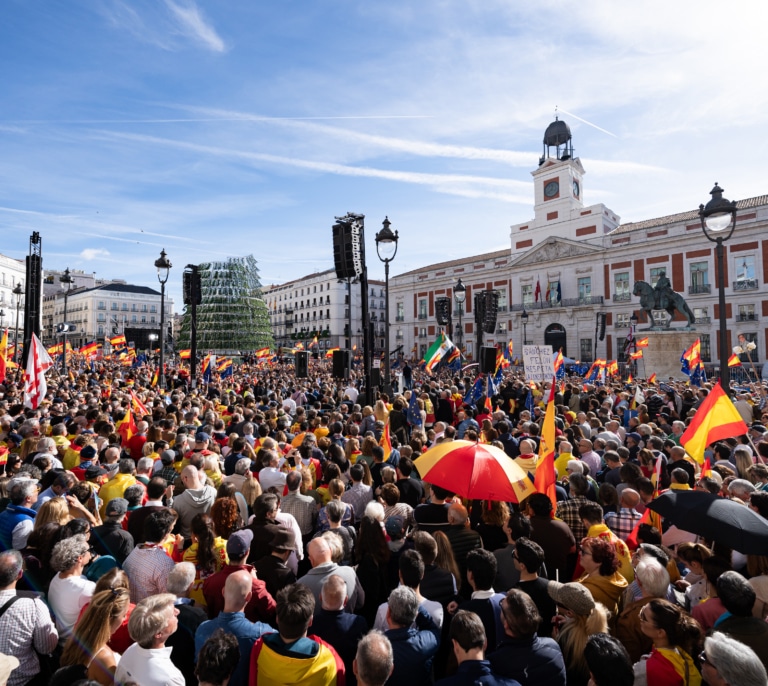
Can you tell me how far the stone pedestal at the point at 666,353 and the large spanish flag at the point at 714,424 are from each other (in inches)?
700

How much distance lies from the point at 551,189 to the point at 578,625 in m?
57.4

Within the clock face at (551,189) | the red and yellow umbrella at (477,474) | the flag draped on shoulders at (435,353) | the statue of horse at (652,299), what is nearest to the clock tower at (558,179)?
the clock face at (551,189)

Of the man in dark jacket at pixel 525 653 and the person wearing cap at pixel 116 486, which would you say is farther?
the person wearing cap at pixel 116 486

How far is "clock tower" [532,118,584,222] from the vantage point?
5353 centimetres

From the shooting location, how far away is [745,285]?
41.2 meters

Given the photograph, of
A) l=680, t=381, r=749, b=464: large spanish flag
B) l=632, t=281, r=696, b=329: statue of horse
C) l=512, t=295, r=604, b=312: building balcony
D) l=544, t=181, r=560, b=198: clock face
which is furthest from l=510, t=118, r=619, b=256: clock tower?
l=680, t=381, r=749, b=464: large spanish flag

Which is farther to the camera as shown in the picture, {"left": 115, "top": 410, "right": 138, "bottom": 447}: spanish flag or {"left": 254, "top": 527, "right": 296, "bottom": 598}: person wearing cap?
{"left": 115, "top": 410, "right": 138, "bottom": 447}: spanish flag

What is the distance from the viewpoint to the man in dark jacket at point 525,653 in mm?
2850

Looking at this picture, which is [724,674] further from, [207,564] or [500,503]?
[207,564]

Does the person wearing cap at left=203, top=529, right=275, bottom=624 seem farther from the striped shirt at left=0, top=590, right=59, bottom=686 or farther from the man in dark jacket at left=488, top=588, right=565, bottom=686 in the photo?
the man in dark jacket at left=488, top=588, right=565, bottom=686

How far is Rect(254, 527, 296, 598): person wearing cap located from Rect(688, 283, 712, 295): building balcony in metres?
48.0

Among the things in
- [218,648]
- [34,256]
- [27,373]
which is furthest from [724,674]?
[34,256]

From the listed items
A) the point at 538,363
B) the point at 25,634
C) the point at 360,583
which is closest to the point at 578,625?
the point at 360,583

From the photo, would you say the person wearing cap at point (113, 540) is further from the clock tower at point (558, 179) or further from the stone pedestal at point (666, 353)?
the clock tower at point (558, 179)
